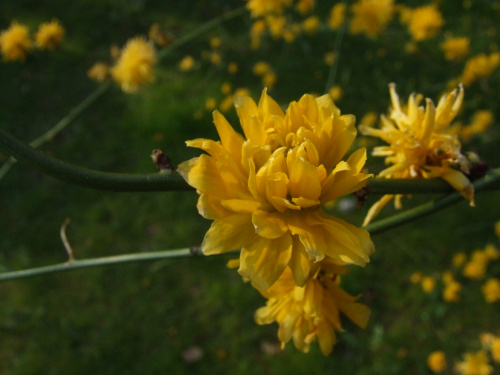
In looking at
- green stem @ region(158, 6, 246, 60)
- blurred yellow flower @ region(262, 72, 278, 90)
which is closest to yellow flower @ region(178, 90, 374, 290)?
green stem @ region(158, 6, 246, 60)

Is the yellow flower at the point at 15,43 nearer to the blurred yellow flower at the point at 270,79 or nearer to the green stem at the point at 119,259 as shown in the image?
the blurred yellow flower at the point at 270,79

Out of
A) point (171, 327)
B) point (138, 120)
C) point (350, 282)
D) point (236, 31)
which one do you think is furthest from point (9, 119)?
point (350, 282)

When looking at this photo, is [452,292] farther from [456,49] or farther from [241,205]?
[241,205]

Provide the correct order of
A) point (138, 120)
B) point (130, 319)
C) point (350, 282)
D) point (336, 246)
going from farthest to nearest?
point (138, 120) < point (130, 319) < point (350, 282) < point (336, 246)

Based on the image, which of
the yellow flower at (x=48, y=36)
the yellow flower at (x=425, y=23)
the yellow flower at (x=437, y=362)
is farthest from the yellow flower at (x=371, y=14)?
the yellow flower at (x=437, y=362)

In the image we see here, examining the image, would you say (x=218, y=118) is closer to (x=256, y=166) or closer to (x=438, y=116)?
(x=256, y=166)

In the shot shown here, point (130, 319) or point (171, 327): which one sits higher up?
point (130, 319)
